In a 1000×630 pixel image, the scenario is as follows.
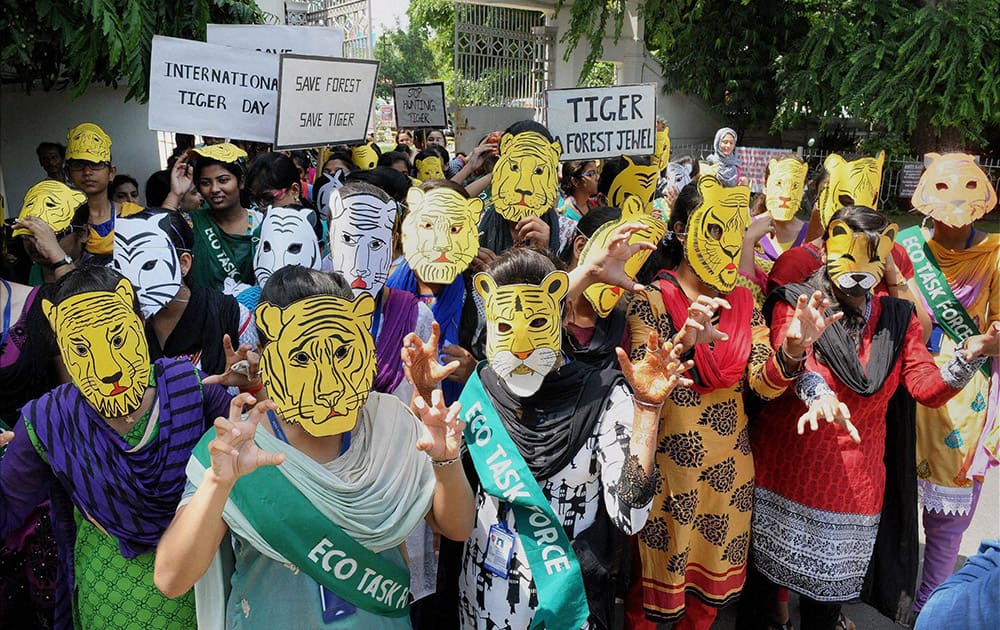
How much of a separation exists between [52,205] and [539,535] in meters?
2.66

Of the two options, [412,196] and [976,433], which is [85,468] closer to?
[412,196]

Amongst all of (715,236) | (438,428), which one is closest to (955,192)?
(715,236)

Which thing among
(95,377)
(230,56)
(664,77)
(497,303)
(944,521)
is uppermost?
(664,77)

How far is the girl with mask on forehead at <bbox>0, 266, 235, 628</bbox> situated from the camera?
2.00 metres

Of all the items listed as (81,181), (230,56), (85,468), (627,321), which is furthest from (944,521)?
(81,181)

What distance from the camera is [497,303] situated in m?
2.22

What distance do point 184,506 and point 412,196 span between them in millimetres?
1740

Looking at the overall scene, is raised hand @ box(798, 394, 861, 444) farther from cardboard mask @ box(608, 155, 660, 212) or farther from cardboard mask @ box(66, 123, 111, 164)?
cardboard mask @ box(66, 123, 111, 164)

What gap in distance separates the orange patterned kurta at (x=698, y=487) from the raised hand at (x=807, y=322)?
182 millimetres

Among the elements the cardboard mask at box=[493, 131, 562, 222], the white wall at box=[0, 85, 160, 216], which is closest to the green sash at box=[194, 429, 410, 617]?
the cardboard mask at box=[493, 131, 562, 222]

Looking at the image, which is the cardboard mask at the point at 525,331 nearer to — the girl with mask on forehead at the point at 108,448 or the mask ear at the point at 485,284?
the mask ear at the point at 485,284

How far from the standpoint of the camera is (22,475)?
6.83ft

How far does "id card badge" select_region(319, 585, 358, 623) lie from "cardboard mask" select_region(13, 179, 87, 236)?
234 centimetres

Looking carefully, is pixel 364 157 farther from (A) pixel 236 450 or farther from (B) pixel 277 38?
(A) pixel 236 450
